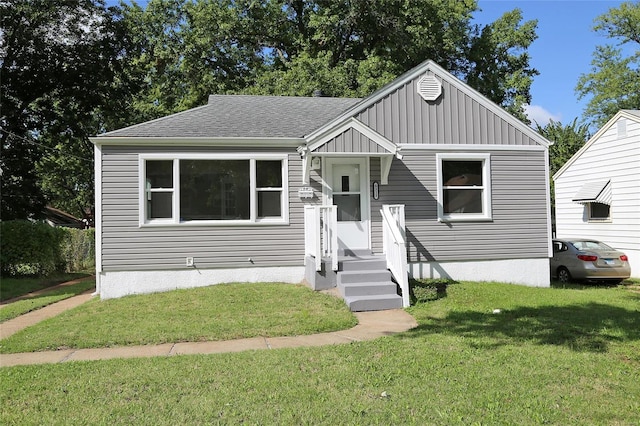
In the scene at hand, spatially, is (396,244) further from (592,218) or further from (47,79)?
(47,79)

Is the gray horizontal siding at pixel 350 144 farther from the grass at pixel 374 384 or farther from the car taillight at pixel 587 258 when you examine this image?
the car taillight at pixel 587 258

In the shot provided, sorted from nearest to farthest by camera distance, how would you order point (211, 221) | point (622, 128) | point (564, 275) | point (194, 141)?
point (194, 141)
point (211, 221)
point (564, 275)
point (622, 128)

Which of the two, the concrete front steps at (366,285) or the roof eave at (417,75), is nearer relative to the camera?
the concrete front steps at (366,285)

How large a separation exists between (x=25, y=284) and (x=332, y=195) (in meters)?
9.41

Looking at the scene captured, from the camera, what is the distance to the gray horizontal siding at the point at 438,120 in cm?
1028

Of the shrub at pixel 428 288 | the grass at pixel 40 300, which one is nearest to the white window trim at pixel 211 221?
the grass at pixel 40 300

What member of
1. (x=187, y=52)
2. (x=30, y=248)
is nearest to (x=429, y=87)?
(x=30, y=248)

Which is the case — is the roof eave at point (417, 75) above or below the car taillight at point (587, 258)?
above

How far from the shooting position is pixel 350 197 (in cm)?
1008

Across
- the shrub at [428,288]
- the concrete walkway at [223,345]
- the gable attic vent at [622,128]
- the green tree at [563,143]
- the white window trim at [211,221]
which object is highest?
the green tree at [563,143]

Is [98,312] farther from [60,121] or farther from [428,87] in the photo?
[60,121]

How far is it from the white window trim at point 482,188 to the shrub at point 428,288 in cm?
143

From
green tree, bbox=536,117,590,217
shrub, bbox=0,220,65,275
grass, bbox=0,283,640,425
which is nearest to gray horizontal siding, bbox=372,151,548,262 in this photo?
grass, bbox=0,283,640,425

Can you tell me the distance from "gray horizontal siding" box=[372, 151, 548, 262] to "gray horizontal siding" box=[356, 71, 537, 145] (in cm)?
42
